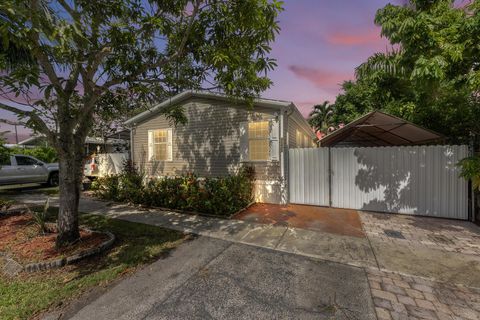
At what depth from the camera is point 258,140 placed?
794 centimetres

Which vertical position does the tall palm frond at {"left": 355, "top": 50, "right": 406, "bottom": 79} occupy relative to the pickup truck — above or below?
above

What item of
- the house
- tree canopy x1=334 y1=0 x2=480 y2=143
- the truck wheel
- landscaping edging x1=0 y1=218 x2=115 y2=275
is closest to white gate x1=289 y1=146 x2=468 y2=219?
the house

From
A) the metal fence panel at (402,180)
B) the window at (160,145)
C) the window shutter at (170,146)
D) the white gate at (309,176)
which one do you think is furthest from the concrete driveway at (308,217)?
the window at (160,145)

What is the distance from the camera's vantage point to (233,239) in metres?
4.63

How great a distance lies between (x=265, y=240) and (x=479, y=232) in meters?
4.92

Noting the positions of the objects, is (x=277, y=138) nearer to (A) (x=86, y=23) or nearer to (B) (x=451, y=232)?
(B) (x=451, y=232)

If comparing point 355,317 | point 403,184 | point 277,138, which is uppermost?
point 277,138

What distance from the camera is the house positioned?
24.9 ft

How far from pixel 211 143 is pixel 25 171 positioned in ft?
33.5

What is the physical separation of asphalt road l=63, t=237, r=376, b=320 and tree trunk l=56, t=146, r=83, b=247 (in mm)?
1826

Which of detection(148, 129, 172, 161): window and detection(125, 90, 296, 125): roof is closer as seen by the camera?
detection(125, 90, 296, 125): roof

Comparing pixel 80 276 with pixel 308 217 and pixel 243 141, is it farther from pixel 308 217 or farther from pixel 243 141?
pixel 243 141

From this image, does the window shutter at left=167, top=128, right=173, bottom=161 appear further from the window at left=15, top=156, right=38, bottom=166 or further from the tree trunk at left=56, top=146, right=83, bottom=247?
the window at left=15, top=156, right=38, bottom=166

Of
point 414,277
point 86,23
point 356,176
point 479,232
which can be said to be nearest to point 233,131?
point 356,176
